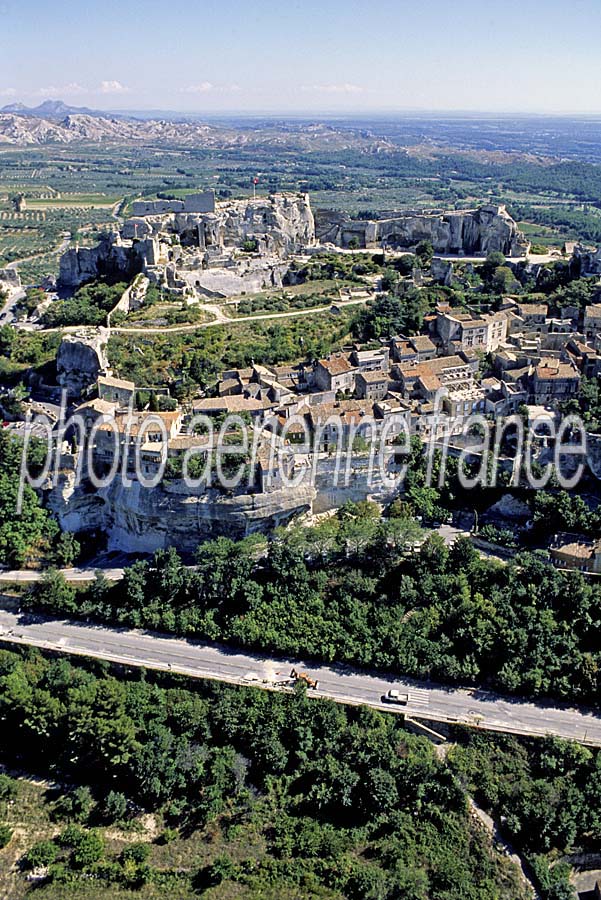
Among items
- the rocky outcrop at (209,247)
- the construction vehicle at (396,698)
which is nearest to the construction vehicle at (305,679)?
the construction vehicle at (396,698)

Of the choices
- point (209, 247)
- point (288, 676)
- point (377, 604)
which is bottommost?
point (288, 676)

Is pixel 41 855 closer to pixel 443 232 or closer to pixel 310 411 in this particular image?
pixel 310 411

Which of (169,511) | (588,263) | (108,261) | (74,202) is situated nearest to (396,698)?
(169,511)

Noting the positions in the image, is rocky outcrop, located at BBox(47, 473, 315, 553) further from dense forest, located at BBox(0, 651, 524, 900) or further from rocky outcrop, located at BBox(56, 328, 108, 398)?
rocky outcrop, located at BBox(56, 328, 108, 398)

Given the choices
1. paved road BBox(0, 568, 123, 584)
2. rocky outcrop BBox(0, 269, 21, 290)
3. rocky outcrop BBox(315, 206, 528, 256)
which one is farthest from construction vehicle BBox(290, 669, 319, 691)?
rocky outcrop BBox(0, 269, 21, 290)

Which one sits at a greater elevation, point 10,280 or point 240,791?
point 10,280
